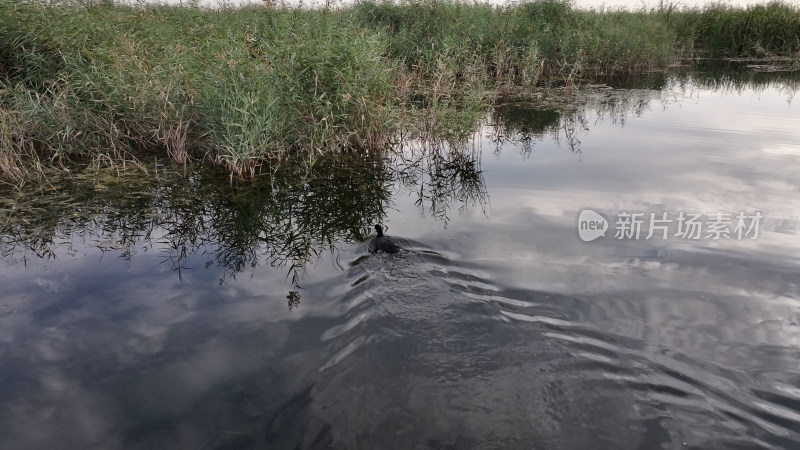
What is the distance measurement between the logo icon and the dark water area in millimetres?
52

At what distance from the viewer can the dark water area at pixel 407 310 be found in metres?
3.05

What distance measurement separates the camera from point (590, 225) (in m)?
5.78

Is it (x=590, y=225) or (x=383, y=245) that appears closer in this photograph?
(x=383, y=245)

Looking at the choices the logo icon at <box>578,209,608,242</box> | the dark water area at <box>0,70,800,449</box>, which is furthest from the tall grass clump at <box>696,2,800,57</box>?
the logo icon at <box>578,209,608,242</box>

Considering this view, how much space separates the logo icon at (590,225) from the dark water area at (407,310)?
0.17 feet

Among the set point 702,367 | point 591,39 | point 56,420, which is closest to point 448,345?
point 702,367

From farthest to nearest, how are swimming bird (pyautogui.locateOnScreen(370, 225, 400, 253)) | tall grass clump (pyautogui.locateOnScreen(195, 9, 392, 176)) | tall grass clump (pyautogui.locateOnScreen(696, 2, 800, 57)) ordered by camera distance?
1. tall grass clump (pyautogui.locateOnScreen(696, 2, 800, 57))
2. tall grass clump (pyautogui.locateOnScreen(195, 9, 392, 176))
3. swimming bird (pyautogui.locateOnScreen(370, 225, 400, 253))

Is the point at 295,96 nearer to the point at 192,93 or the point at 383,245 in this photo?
the point at 192,93

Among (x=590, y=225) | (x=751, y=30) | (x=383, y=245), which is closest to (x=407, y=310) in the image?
(x=383, y=245)

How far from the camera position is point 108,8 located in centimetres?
1095

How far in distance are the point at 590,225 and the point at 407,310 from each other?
2.67m

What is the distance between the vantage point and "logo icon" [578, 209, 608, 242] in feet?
18.1

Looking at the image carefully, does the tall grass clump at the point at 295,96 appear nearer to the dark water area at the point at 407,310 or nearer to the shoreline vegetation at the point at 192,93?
the shoreline vegetation at the point at 192,93

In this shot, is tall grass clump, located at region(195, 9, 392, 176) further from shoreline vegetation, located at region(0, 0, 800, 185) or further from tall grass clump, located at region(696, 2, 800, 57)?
tall grass clump, located at region(696, 2, 800, 57)
